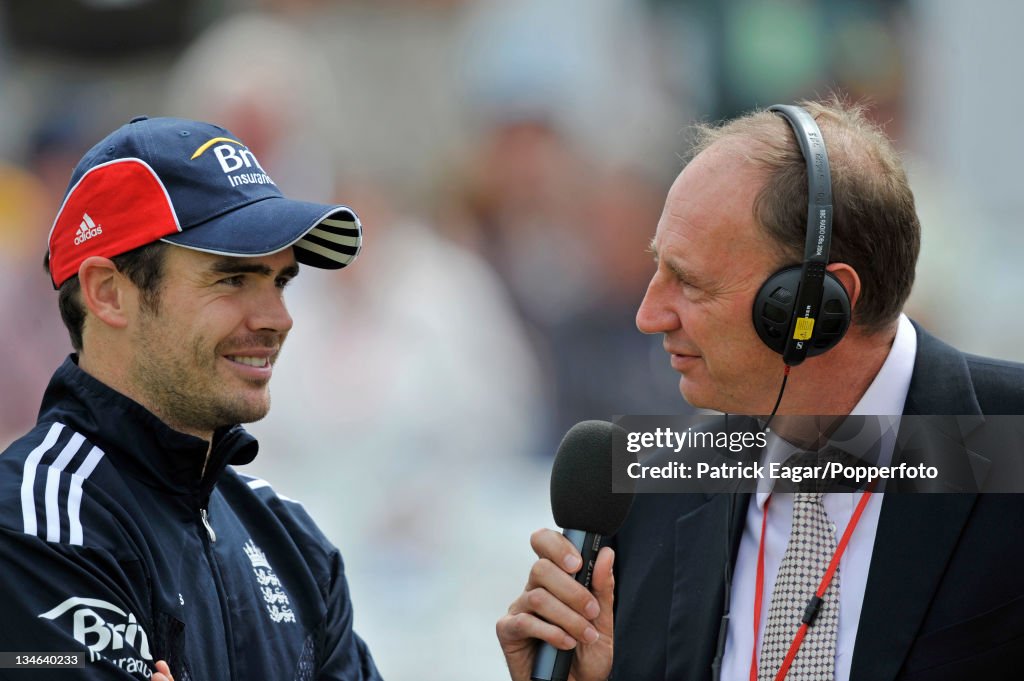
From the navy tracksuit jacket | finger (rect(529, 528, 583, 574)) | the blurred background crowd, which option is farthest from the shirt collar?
the blurred background crowd

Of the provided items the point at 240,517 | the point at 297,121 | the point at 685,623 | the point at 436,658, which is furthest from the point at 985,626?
the point at 297,121

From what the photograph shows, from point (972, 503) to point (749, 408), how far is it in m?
0.45

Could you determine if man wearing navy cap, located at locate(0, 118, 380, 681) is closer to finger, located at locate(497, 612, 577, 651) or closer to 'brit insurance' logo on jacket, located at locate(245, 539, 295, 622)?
'brit insurance' logo on jacket, located at locate(245, 539, 295, 622)

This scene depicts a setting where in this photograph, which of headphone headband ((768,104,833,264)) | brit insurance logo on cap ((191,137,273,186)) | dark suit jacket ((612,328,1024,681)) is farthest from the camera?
brit insurance logo on cap ((191,137,273,186))

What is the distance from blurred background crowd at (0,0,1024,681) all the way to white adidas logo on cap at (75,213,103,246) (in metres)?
3.64

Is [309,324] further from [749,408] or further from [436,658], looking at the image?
[749,408]

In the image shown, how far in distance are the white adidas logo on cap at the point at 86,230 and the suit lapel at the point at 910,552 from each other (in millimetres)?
1573

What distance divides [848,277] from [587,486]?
65 centimetres

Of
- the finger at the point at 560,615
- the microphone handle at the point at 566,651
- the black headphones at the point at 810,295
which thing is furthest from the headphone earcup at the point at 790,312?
the finger at the point at 560,615

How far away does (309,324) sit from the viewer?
6.36 metres

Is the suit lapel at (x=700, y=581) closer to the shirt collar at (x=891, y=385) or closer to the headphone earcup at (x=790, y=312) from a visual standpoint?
the shirt collar at (x=891, y=385)

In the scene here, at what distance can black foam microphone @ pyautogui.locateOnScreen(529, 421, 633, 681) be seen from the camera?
219cm

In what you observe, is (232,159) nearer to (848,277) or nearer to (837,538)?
(848,277)

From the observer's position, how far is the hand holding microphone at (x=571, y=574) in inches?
86.1
